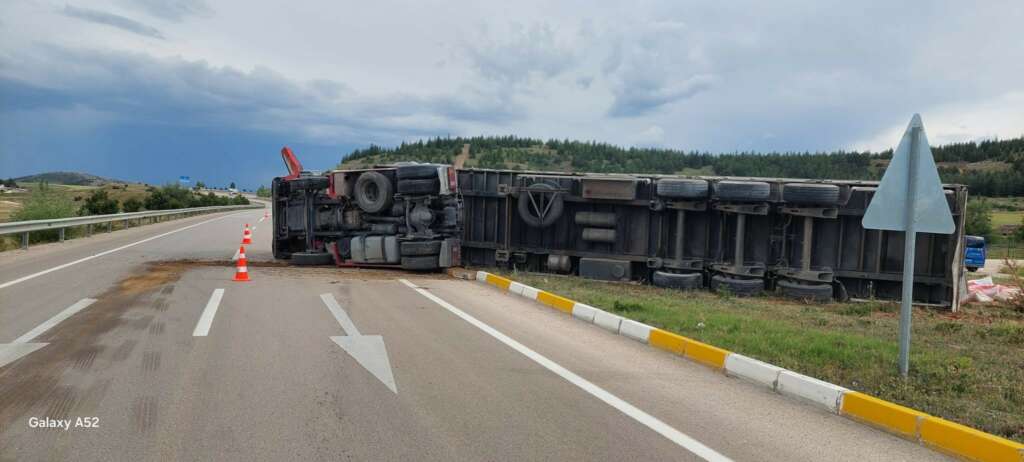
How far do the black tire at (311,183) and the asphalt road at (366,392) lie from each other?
7379mm

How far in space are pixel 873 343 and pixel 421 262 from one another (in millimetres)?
10352

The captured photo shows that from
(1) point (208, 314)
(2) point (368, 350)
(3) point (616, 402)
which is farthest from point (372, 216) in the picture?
(3) point (616, 402)

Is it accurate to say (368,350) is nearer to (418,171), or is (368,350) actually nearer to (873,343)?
(873,343)

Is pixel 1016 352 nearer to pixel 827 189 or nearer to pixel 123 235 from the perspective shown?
pixel 827 189

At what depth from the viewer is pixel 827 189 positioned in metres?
13.1

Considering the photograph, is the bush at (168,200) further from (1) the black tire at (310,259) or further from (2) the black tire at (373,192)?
(2) the black tire at (373,192)

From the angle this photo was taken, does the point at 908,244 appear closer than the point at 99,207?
Yes

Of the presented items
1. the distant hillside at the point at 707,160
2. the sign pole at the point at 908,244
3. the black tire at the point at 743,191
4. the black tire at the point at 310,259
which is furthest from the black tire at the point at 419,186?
the distant hillside at the point at 707,160

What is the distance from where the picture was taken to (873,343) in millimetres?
8031

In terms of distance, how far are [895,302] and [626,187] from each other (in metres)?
5.82

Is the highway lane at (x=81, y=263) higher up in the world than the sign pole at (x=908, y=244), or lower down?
lower down

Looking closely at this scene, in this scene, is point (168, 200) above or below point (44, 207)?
below

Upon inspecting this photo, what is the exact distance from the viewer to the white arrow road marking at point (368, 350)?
631cm

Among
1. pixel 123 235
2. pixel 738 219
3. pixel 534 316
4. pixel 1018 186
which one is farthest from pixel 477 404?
pixel 1018 186
